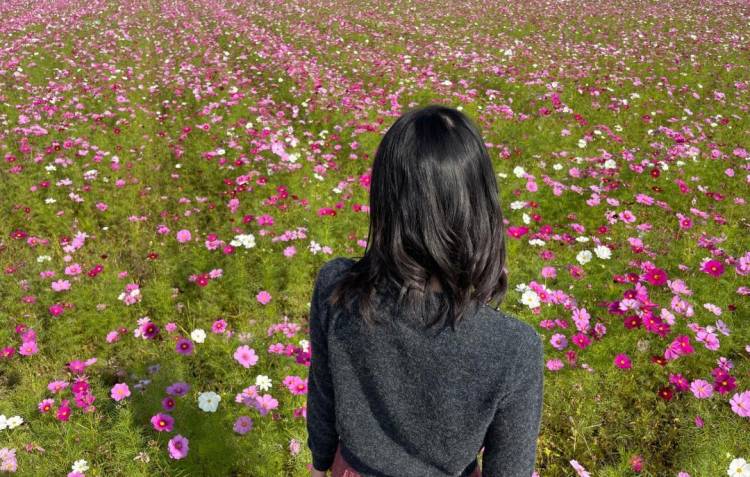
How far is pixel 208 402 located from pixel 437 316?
81.6 inches

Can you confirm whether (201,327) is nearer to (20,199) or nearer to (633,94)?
(20,199)

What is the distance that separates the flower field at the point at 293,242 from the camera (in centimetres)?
257

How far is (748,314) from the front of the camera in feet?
10.6

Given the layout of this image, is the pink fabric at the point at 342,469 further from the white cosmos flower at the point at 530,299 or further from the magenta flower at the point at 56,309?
the magenta flower at the point at 56,309

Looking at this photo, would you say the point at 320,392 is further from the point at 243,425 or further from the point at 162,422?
the point at 162,422

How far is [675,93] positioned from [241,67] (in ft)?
26.8

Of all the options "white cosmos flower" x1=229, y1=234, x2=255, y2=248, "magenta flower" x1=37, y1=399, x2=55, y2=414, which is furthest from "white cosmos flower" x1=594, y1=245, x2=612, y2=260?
"magenta flower" x1=37, y1=399, x2=55, y2=414

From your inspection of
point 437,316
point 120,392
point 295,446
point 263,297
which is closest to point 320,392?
point 437,316

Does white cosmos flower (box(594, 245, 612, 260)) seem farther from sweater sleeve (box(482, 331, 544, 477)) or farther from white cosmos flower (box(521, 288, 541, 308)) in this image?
sweater sleeve (box(482, 331, 544, 477))

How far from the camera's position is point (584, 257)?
3814 mm

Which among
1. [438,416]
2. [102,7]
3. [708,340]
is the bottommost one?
[102,7]

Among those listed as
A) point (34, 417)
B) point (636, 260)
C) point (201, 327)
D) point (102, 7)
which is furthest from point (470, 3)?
point (34, 417)

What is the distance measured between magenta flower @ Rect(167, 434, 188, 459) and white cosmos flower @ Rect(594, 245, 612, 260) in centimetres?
345

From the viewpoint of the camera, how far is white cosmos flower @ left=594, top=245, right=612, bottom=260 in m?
3.80
